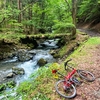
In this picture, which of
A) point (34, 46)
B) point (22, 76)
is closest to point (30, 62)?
point (22, 76)

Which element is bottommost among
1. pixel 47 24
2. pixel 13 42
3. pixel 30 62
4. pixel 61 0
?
pixel 30 62

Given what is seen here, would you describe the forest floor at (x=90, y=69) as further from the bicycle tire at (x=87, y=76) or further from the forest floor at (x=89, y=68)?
the bicycle tire at (x=87, y=76)

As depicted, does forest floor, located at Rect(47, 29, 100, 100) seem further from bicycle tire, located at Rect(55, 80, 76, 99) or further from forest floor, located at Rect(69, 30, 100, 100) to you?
bicycle tire, located at Rect(55, 80, 76, 99)

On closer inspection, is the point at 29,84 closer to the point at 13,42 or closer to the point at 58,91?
the point at 58,91

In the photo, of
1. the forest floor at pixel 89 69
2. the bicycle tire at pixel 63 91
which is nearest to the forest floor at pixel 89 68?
the forest floor at pixel 89 69

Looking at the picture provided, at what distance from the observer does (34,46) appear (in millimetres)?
17375

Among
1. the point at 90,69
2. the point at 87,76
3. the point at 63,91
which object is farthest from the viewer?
the point at 90,69

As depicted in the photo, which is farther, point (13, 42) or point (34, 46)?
A: point (34, 46)

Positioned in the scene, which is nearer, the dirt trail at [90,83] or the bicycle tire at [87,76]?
the dirt trail at [90,83]

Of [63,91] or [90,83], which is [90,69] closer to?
[90,83]

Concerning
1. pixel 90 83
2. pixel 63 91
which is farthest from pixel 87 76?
pixel 63 91

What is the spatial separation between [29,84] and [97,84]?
2723mm

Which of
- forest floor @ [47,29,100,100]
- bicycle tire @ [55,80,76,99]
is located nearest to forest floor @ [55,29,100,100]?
forest floor @ [47,29,100,100]

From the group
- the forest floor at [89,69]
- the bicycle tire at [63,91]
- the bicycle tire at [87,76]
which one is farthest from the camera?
the bicycle tire at [87,76]
